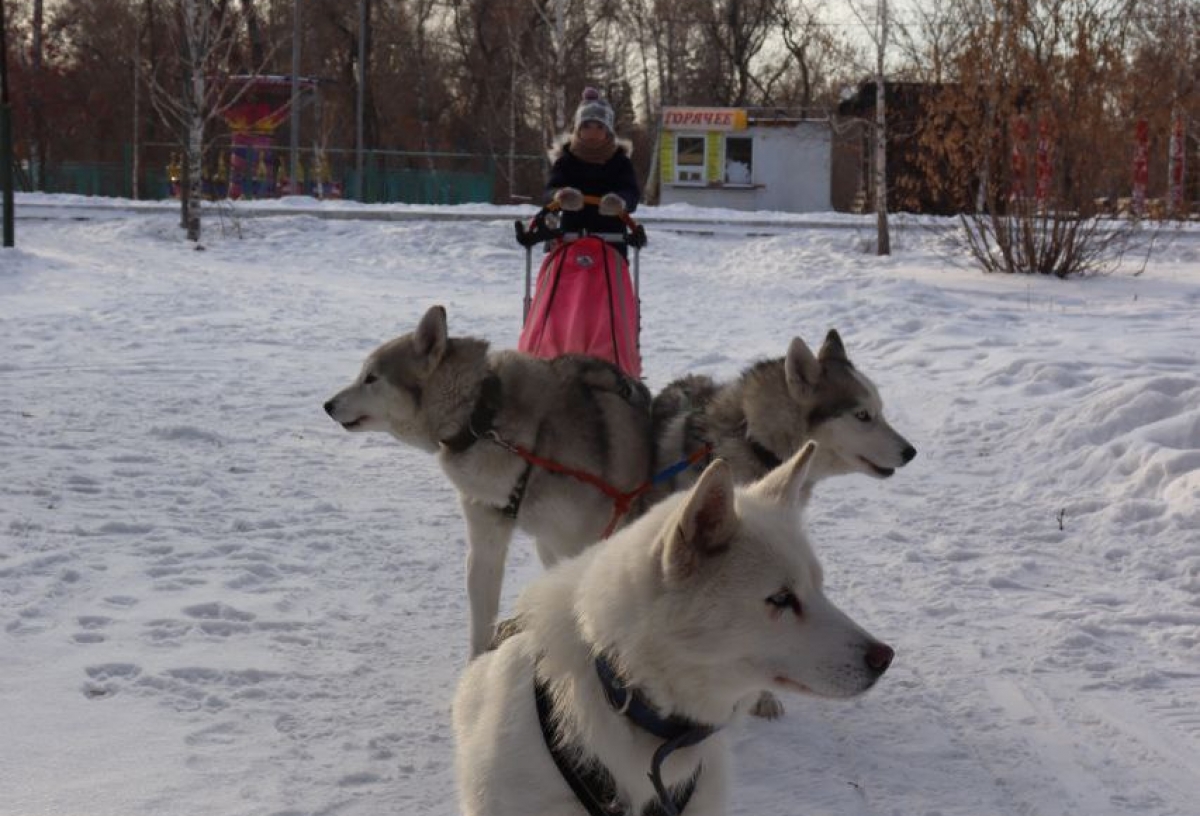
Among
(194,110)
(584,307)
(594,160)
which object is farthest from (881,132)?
(584,307)

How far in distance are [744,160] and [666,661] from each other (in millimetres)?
36499

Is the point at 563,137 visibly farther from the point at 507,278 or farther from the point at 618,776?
the point at 507,278

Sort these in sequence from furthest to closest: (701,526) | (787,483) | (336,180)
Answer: (336,180) → (787,483) → (701,526)

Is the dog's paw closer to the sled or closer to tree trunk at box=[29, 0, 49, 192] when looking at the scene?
the sled

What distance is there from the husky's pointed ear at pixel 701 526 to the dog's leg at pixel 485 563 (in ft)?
7.50

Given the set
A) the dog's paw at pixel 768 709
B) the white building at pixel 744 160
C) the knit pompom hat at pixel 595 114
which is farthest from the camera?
the white building at pixel 744 160

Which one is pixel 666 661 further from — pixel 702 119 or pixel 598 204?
pixel 702 119

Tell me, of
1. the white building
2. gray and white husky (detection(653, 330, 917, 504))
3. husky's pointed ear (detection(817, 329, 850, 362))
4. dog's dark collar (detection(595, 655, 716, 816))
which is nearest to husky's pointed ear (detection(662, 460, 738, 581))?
dog's dark collar (detection(595, 655, 716, 816))

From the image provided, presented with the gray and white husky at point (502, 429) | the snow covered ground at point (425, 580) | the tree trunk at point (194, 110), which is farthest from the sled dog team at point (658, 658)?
the tree trunk at point (194, 110)

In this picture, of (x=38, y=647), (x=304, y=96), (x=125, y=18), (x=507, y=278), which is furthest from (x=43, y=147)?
(x=38, y=647)

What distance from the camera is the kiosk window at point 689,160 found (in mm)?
37188

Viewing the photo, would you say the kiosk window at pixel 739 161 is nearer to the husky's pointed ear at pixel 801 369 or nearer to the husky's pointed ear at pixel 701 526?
the husky's pointed ear at pixel 801 369

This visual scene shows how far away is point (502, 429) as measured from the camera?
180 inches

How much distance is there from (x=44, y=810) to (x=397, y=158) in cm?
3905
